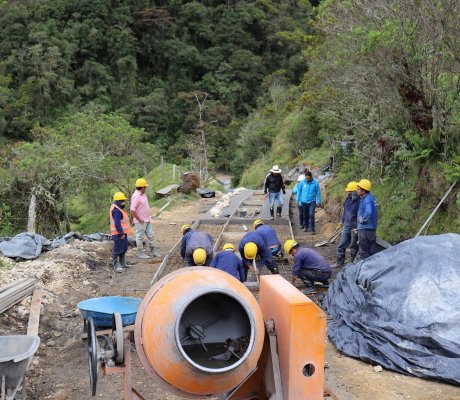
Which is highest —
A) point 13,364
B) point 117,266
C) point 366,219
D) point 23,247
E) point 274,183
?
point 366,219

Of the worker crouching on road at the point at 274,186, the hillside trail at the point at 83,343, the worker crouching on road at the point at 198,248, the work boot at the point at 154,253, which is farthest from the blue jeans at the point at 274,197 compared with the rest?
the worker crouching on road at the point at 198,248

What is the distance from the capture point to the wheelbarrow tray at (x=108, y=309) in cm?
559

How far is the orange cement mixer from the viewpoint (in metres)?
3.11

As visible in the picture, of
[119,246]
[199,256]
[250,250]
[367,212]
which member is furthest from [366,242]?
[119,246]

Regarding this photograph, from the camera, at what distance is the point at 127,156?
20.1 meters

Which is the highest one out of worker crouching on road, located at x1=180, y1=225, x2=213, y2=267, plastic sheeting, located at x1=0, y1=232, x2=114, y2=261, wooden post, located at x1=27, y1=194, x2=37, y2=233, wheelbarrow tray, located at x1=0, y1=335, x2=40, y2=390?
worker crouching on road, located at x1=180, y1=225, x2=213, y2=267

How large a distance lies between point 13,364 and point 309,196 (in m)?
8.51

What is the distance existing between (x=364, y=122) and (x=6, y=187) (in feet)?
37.2

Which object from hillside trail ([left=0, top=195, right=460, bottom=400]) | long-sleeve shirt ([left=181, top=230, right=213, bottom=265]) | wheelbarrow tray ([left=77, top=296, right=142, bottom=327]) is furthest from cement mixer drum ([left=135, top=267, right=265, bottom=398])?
long-sleeve shirt ([left=181, top=230, right=213, bottom=265])

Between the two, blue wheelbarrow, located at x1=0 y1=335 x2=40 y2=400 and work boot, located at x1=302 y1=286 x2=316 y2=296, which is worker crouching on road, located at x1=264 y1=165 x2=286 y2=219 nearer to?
work boot, located at x1=302 y1=286 x2=316 y2=296

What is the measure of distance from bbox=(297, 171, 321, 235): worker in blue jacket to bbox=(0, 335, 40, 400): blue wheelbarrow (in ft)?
25.6

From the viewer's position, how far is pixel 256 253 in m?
7.12

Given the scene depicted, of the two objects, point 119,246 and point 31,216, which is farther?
point 31,216

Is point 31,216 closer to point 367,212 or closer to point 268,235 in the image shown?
point 268,235
